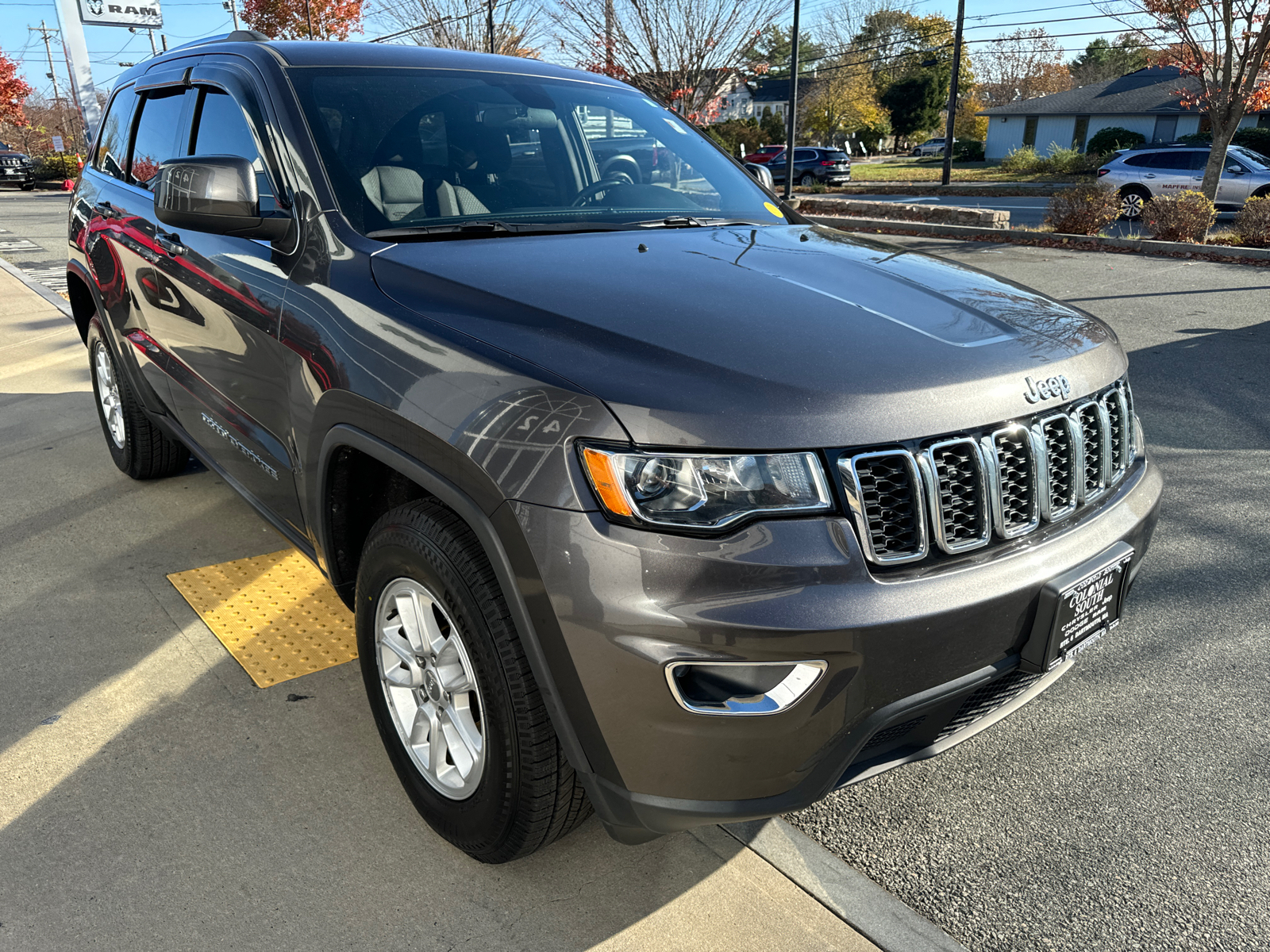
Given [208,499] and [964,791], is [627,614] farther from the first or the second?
[208,499]

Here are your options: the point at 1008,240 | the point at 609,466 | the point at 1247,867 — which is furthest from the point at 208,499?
the point at 1008,240

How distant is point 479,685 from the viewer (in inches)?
78.1

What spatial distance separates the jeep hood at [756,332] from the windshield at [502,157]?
0.25 m

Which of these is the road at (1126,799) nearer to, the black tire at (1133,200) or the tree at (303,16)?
the black tire at (1133,200)

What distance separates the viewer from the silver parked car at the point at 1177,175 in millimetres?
18078

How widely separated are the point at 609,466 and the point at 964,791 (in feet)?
4.94

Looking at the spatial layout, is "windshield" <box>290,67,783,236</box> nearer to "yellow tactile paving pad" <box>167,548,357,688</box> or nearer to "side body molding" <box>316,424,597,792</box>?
"side body molding" <box>316,424,597,792</box>

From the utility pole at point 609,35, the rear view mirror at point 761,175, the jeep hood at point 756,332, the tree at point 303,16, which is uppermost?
Result: the tree at point 303,16

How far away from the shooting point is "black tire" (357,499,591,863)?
1.90m

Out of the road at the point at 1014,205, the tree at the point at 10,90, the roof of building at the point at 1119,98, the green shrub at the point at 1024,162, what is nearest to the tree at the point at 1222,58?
the road at the point at 1014,205

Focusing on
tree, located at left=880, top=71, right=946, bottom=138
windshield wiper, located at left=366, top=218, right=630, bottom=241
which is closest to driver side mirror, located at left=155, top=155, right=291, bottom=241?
windshield wiper, located at left=366, top=218, right=630, bottom=241

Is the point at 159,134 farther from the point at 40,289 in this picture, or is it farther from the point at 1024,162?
the point at 1024,162

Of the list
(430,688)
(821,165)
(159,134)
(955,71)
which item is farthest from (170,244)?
(821,165)

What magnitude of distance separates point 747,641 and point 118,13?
42815 millimetres
